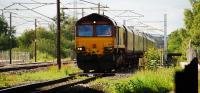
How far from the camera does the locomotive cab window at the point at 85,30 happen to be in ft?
96.2

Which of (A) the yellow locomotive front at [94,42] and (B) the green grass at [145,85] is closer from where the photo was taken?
(B) the green grass at [145,85]

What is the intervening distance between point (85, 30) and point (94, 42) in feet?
2.76

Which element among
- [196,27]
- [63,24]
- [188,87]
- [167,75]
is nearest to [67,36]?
[63,24]

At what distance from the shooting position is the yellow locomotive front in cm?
2885

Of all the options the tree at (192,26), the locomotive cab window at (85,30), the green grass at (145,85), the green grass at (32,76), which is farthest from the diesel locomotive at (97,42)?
the tree at (192,26)

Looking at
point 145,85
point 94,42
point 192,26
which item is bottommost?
point 145,85

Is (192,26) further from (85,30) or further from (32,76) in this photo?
(32,76)

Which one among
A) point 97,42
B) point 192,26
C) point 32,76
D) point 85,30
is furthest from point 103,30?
point 192,26

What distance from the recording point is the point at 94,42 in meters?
29.3

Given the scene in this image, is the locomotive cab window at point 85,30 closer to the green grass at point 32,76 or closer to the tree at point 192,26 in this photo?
the green grass at point 32,76

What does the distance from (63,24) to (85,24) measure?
98788 mm

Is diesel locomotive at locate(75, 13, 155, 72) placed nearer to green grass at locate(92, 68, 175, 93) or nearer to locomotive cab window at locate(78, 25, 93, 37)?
locomotive cab window at locate(78, 25, 93, 37)

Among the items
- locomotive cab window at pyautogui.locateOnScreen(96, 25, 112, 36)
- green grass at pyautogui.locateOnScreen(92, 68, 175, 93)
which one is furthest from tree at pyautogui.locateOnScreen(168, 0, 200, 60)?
green grass at pyautogui.locateOnScreen(92, 68, 175, 93)

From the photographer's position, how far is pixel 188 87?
350 centimetres
